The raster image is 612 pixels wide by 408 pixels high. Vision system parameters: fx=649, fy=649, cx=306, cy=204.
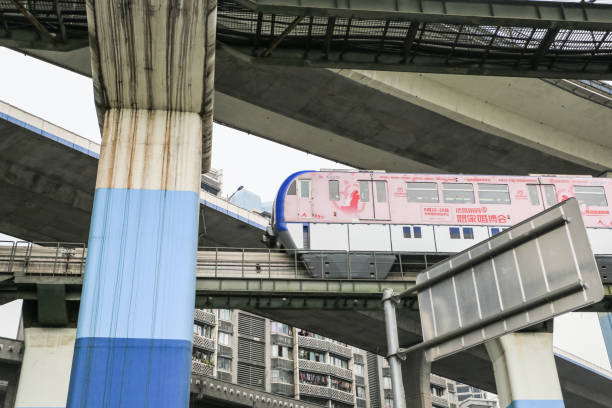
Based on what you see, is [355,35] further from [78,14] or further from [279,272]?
[279,272]

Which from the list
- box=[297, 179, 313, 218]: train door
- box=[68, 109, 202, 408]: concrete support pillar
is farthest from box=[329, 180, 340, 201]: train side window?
box=[68, 109, 202, 408]: concrete support pillar

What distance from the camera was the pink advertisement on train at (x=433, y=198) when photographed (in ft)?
98.6

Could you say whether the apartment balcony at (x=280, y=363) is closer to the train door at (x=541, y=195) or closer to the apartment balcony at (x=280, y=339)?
the apartment balcony at (x=280, y=339)

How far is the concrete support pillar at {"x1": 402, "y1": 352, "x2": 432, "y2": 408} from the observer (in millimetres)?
37500

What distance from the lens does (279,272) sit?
29516 mm

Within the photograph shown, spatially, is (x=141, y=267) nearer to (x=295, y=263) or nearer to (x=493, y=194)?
(x=295, y=263)

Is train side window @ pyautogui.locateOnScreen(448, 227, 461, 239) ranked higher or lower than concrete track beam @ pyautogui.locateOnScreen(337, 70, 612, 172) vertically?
lower

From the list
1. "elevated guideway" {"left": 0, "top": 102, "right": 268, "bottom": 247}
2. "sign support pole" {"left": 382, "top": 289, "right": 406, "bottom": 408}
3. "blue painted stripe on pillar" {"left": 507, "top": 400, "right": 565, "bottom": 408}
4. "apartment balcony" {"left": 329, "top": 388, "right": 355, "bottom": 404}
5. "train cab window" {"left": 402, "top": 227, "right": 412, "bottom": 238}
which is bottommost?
"sign support pole" {"left": 382, "top": 289, "right": 406, "bottom": 408}

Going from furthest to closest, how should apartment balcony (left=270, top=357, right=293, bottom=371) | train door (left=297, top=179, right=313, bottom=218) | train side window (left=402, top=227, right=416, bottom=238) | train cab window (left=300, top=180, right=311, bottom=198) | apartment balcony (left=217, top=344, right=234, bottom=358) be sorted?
apartment balcony (left=270, top=357, right=293, bottom=371), apartment balcony (left=217, top=344, right=234, bottom=358), train side window (left=402, top=227, right=416, bottom=238), train cab window (left=300, top=180, right=311, bottom=198), train door (left=297, top=179, right=313, bottom=218)

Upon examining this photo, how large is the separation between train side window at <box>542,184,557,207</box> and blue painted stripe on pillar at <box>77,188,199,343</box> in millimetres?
22442

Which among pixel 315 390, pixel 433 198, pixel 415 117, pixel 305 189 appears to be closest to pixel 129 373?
Answer: pixel 305 189

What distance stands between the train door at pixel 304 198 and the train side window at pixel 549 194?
1170 cm

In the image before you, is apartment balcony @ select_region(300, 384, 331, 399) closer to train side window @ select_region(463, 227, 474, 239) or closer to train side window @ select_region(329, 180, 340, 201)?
train side window @ select_region(463, 227, 474, 239)

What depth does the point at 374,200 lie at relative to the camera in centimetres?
3055
